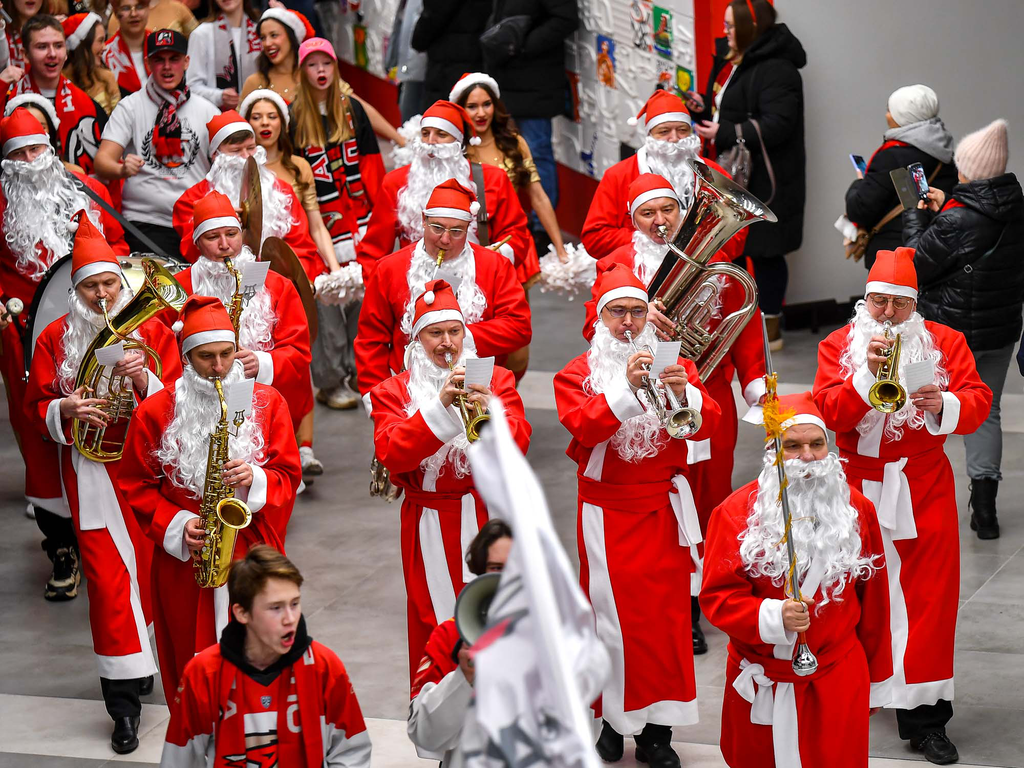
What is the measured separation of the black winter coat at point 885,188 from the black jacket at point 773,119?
141cm

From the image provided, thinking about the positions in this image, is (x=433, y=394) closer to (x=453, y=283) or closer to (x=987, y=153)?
(x=453, y=283)

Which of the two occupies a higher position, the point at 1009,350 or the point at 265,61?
the point at 265,61

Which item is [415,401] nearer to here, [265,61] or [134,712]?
[134,712]

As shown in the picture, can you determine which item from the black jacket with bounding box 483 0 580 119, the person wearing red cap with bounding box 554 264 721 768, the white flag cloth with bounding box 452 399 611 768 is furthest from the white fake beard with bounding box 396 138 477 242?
the white flag cloth with bounding box 452 399 611 768

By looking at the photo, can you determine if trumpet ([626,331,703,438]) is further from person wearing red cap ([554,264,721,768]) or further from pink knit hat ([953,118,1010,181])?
pink knit hat ([953,118,1010,181])

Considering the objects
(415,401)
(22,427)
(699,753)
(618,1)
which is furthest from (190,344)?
(618,1)

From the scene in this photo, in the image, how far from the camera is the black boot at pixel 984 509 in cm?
782

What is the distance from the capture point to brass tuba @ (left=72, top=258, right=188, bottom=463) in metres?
6.21

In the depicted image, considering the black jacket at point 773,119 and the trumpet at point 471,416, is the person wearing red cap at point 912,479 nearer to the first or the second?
the trumpet at point 471,416

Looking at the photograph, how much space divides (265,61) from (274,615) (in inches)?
239

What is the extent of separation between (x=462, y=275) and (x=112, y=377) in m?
1.68

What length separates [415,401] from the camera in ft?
19.0

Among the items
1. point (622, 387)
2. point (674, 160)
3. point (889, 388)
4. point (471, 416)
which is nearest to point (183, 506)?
point (471, 416)

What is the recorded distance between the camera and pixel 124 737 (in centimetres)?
626
